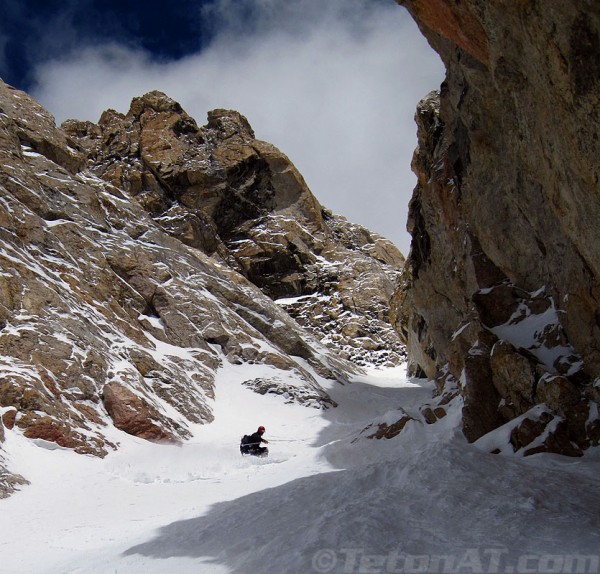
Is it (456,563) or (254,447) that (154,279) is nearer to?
(254,447)

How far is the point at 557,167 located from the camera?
32.4 feet

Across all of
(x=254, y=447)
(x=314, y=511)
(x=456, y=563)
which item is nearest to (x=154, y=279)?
(x=254, y=447)

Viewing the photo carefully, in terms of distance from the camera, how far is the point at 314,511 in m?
9.02

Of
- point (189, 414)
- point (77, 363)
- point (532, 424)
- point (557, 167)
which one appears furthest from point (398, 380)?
point (557, 167)

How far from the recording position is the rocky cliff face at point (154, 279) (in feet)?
62.5

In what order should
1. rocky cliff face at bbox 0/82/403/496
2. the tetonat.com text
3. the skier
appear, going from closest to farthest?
the tetonat.com text
the skier
rocky cliff face at bbox 0/82/403/496

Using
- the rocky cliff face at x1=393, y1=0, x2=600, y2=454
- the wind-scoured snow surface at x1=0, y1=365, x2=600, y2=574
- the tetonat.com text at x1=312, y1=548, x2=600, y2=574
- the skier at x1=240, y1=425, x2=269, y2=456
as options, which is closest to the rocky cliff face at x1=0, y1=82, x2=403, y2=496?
the wind-scoured snow surface at x1=0, y1=365, x2=600, y2=574

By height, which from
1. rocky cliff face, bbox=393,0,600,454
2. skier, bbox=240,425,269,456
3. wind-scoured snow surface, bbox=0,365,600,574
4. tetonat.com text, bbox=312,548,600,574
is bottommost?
tetonat.com text, bbox=312,548,600,574

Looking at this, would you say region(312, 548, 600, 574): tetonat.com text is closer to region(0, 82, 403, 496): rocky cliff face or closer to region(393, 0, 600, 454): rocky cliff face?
region(393, 0, 600, 454): rocky cliff face

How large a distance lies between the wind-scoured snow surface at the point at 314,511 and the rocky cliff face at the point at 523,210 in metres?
1.30

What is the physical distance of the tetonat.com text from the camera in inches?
237

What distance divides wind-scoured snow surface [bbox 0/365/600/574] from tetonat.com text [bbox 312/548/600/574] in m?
0.02

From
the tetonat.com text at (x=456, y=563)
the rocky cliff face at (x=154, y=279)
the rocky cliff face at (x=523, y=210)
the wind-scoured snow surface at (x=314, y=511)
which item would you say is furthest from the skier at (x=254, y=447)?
the tetonat.com text at (x=456, y=563)

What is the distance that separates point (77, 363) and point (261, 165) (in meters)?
57.6
